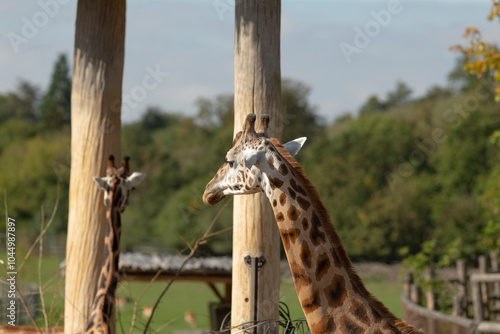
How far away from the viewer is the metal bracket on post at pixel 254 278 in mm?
4023

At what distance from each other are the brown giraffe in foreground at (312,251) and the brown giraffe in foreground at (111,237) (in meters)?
1.84

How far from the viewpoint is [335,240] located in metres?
3.14

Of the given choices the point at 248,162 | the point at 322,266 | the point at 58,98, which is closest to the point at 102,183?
the point at 248,162

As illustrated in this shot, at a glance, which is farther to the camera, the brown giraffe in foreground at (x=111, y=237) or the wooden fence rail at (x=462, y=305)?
the wooden fence rail at (x=462, y=305)

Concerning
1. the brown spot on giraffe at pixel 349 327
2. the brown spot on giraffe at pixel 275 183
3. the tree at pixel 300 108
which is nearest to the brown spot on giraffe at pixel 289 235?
the brown spot on giraffe at pixel 275 183

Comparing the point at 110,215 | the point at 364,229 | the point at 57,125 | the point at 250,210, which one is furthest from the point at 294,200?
the point at 57,125

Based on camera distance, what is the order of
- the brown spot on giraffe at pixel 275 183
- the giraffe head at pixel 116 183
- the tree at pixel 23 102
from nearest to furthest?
the brown spot on giraffe at pixel 275 183
the giraffe head at pixel 116 183
the tree at pixel 23 102

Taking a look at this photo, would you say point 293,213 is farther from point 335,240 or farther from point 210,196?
point 210,196

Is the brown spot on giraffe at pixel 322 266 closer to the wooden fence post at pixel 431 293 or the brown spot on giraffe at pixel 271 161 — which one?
the brown spot on giraffe at pixel 271 161

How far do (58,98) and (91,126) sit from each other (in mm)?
32602

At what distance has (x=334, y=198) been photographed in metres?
27.8

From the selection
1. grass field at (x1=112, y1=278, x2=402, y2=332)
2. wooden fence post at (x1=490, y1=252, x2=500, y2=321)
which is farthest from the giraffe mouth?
grass field at (x1=112, y1=278, x2=402, y2=332)

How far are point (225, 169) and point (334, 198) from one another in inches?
971

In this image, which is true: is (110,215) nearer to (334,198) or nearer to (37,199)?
(334,198)
